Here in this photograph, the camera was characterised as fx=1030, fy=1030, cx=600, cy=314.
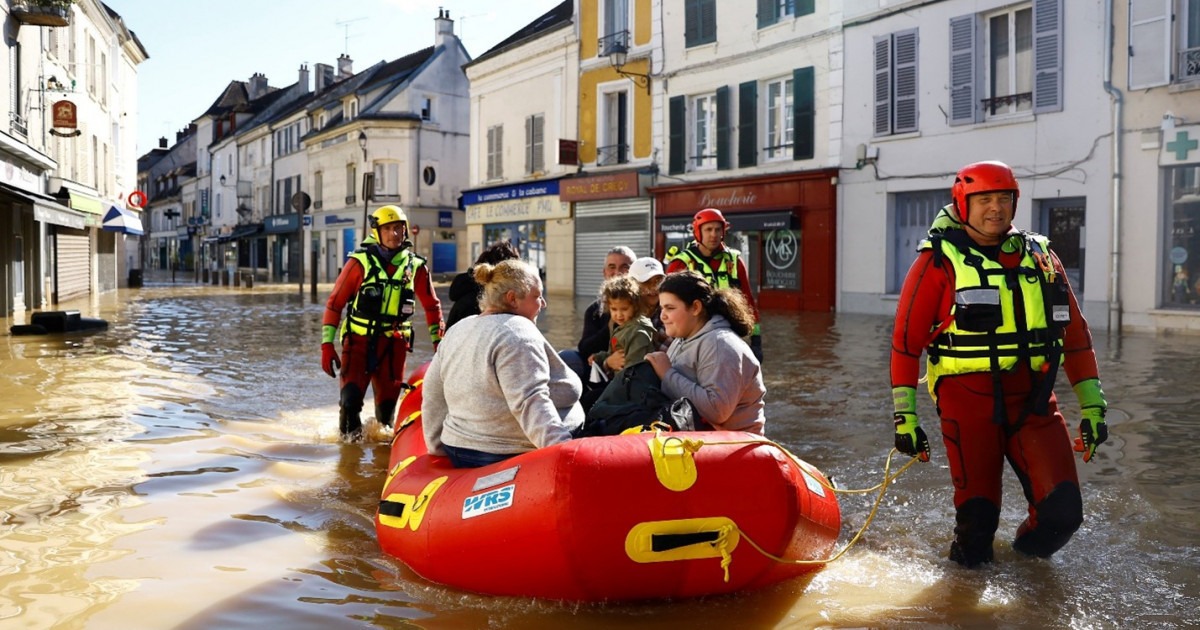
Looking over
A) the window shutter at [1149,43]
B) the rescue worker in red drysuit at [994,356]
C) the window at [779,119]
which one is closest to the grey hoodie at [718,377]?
the rescue worker in red drysuit at [994,356]

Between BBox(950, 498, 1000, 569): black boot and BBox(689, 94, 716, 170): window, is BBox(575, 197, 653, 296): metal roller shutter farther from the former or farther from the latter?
BBox(950, 498, 1000, 569): black boot

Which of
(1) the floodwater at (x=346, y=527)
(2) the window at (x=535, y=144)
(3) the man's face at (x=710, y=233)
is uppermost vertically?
(2) the window at (x=535, y=144)

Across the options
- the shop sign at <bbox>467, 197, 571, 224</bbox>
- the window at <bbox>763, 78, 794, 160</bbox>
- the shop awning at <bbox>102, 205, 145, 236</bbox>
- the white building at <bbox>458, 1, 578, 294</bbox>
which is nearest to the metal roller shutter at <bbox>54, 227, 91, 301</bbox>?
the shop awning at <bbox>102, 205, 145, 236</bbox>

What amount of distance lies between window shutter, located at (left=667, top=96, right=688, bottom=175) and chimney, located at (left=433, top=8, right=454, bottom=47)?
19.6 metres

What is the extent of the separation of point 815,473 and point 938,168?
15.0 meters

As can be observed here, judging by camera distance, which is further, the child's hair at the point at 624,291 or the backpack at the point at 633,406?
the child's hair at the point at 624,291

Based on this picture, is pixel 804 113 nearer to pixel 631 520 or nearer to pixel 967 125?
pixel 967 125

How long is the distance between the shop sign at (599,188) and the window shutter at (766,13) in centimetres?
504

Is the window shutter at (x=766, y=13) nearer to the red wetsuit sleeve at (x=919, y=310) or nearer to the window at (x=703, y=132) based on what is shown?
the window at (x=703, y=132)

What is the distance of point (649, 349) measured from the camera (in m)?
5.35

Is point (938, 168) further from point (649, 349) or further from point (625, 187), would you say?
point (649, 349)

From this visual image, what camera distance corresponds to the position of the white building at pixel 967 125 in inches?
623

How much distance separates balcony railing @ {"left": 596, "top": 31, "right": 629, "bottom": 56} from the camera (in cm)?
2477

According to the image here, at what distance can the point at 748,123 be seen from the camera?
21.7 meters
